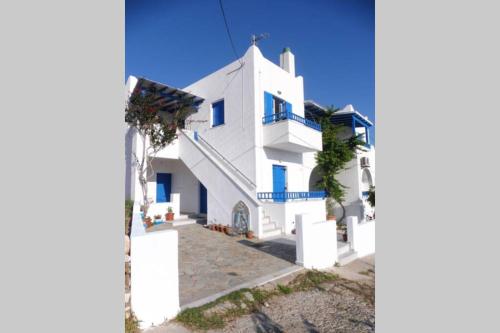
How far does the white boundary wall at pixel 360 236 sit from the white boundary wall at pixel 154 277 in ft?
18.3

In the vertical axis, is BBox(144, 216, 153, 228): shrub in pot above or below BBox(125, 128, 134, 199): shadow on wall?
below

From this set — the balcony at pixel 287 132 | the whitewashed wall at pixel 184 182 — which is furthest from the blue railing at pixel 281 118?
the whitewashed wall at pixel 184 182

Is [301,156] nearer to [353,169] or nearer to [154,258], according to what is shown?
[353,169]

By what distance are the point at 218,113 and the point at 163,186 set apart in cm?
449

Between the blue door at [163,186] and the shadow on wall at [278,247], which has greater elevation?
the blue door at [163,186]

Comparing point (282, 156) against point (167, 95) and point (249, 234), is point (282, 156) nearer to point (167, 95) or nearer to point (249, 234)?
point (249, 234)

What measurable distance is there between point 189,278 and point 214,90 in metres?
9.25

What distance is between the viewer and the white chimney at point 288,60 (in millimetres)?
12555

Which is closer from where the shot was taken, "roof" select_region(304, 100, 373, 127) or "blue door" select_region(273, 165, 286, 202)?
"blue door" select_region(273, 165, 286, 202)

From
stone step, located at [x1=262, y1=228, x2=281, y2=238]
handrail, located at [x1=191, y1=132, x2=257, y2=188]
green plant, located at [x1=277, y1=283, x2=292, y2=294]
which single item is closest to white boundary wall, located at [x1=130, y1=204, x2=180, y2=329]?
green plant, located at [x1=277, y1=283, x2=292, y2=294]

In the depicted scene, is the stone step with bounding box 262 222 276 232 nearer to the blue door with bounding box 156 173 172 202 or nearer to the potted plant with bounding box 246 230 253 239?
the potted plant with bounding box 246 230 253 239

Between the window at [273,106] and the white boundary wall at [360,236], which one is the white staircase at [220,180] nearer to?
the window at [273,106]

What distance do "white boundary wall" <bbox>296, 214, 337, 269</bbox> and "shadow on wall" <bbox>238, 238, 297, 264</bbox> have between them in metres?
0.40

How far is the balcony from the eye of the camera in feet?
31.6
